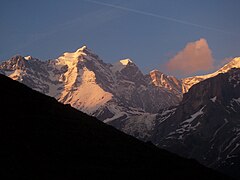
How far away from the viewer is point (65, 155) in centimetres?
16138

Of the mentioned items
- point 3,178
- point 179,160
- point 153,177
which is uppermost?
point 179,160

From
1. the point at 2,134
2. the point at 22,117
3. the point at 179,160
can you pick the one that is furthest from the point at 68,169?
the point at 179,160

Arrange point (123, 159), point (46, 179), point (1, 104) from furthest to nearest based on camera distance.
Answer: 1. point (1, 104)
2. point (123, 159)
3. point (46, 179)

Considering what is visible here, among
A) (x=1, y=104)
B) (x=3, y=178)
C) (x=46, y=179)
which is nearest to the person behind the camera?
(x=3, y=178)

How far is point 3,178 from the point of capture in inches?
4948

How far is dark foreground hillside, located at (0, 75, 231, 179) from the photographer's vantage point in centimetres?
14312

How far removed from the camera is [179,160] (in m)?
198

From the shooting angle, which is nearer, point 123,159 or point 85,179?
point 85,179

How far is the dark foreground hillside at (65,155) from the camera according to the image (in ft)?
470

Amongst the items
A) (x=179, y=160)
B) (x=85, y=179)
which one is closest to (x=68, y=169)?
(x=85, y=179)

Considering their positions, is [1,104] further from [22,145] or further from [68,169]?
[68,169]

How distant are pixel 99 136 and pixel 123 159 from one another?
82.7ft

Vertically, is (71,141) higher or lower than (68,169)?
higher

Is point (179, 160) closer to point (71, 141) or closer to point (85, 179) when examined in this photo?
point (71, 141)
